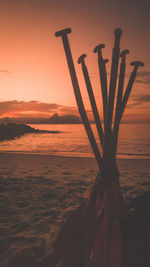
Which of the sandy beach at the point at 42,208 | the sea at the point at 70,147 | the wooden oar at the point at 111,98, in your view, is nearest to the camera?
the wooden oar at the point at 111,98

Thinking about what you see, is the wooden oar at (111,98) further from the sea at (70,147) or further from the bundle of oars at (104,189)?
the sea at (70,147)

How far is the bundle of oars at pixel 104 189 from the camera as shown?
5.07 ft

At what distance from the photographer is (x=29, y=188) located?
4.69m

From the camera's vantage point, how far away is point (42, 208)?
352cm

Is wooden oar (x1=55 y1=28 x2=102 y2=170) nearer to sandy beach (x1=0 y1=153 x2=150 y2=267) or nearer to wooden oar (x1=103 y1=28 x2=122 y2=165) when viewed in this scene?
wooden oar (x1=103 y1=28 x2=122 y2=165)

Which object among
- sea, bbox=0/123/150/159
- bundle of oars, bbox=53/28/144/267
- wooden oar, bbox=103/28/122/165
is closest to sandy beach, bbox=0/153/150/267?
bundle of oars, bbox=53/28/144/267

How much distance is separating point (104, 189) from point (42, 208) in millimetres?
2209

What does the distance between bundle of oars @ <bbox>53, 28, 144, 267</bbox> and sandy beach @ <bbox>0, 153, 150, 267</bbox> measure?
162mm

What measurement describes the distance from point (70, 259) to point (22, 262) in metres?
0.59

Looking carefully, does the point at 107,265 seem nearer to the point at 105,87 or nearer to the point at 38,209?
the point at 105,87

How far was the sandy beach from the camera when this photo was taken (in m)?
1.72

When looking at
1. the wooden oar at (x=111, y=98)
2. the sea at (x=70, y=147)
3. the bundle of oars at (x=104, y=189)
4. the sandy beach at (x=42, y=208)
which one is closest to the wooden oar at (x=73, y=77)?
the bundle of oars at (x=104, y=189)

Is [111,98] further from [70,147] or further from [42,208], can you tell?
[70,147]

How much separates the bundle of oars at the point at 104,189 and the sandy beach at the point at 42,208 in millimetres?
162
